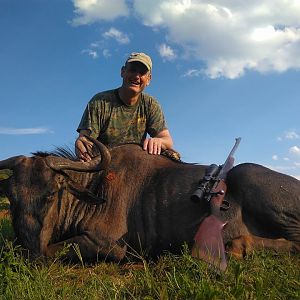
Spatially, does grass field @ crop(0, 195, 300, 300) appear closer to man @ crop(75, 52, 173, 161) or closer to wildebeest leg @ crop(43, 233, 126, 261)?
wildebeest leg @ crop(43, 233, 126, 261)

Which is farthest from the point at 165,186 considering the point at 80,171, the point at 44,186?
the point at 44,186

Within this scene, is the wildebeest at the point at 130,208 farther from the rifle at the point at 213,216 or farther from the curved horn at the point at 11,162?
the rifle at the point at 213,216

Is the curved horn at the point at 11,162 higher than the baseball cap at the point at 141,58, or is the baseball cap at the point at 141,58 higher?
the baseball cap at the point at 141,58

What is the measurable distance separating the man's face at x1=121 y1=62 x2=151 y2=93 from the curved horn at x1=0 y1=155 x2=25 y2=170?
227 cm

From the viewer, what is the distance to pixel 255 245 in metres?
4.84

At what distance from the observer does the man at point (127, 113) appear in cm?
678

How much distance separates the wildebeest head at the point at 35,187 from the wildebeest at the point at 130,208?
0.4 inches

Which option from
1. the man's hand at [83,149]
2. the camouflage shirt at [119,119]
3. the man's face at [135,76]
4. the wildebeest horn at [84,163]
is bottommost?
the wildebeest horn at [84,163]

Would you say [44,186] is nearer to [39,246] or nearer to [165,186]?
[39,246]

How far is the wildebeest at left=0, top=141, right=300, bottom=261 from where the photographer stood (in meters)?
4.82

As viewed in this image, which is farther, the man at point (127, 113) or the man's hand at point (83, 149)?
the man at point (127, 113)

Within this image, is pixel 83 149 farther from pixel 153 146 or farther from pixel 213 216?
pixel 213 216

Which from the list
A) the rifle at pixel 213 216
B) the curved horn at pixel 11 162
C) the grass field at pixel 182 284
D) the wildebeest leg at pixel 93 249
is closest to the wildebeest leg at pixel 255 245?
the rifle at pixel 213 216

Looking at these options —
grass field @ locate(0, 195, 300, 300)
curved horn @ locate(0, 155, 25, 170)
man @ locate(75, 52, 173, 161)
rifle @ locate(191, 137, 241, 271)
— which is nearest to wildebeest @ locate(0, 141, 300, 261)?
curved horn @ locate(0, 155, 25, 170)
